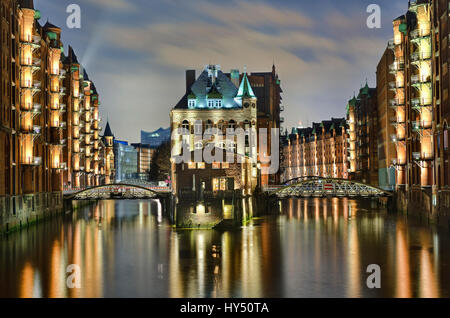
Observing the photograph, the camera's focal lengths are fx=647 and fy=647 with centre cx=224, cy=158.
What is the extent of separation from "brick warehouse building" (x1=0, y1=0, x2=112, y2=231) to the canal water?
13.6ft

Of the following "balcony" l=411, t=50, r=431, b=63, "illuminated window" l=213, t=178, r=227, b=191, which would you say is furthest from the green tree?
"balcony" l=411, t=50, r=431, b=63

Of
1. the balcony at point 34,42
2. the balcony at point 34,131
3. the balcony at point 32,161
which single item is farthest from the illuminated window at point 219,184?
the balcony at point 34,42

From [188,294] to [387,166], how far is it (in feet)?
234

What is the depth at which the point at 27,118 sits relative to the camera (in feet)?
234

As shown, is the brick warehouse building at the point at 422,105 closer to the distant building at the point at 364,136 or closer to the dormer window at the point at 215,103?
the distant building at the point at 364,136

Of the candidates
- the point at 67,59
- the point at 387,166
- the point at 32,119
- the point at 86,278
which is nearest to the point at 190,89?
the point at 67,59

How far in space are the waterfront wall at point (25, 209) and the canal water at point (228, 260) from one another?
160cm

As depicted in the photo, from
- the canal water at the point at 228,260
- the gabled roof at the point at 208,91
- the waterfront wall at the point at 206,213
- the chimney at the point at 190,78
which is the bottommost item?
the canal water at the point at 228,260

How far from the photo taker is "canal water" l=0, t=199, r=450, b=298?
3881cm

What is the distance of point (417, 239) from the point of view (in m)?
60.1

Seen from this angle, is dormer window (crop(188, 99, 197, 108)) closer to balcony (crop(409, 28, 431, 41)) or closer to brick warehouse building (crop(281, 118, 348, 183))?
balcony (crop(409, 28, 431, 41))

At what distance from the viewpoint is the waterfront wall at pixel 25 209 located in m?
62.3

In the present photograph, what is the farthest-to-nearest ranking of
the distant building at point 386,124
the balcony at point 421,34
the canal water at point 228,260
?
the distant building at point 386,124
the balcony at point 421,34
the canal water at point 228,260

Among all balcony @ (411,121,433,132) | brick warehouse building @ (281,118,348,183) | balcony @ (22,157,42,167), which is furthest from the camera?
brick warehouse building @ (281,118,348,183)
